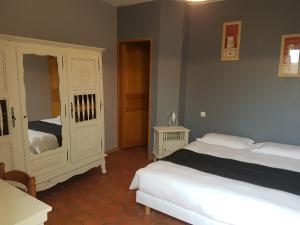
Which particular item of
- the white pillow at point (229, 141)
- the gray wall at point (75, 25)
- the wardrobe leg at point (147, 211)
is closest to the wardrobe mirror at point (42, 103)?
the gray wall at point (75, 25)

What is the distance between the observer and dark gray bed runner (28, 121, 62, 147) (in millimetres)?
2535

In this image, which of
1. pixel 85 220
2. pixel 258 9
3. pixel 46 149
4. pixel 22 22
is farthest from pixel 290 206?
pixel 22 22

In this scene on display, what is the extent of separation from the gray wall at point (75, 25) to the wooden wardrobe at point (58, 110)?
2.02 ft

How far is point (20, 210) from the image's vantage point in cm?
114

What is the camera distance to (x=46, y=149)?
2721 mm

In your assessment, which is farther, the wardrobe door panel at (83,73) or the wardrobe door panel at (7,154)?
the wardrobe door panel at (83,73)

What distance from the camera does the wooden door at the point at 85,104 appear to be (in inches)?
114

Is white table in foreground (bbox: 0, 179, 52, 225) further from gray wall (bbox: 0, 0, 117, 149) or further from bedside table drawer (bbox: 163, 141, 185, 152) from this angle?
bedside table drawer (bbox: 163, 141, 185, 152)

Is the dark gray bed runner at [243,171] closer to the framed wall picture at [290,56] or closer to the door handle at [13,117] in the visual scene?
the framed wall picture at [290,56]

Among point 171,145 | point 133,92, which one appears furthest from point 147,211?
point 133,92

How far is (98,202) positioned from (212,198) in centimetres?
141

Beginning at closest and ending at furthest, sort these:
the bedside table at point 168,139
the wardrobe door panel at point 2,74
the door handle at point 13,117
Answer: the wardrobe door panel at point 2,74, the door handle at point 13,117, the bedside table at point 168,139

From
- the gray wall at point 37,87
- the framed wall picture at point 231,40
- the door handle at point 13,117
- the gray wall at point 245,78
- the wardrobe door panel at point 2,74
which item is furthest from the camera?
the framed wall picture at point 231,40

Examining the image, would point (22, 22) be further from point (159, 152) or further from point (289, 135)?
point (289, 135)
